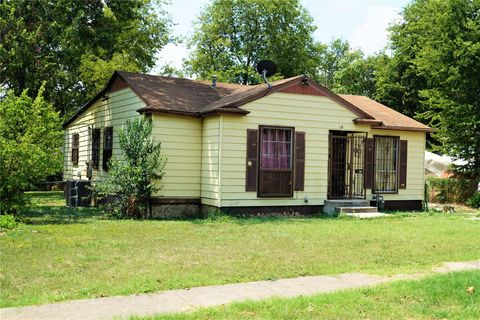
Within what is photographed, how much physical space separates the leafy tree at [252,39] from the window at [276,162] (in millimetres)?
26618

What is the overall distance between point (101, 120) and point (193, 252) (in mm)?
10773

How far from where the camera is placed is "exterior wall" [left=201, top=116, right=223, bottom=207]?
45.9 feet

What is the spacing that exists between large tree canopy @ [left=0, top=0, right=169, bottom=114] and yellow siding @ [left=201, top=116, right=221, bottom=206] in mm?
7668

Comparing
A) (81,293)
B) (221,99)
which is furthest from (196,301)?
(221,99)

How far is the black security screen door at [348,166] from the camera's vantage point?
1638 centimetres

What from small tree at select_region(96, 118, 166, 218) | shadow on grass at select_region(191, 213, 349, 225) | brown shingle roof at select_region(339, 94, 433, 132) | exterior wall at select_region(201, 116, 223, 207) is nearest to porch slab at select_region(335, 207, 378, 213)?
shadow on grass at select_region(191, 213, 349, 225)

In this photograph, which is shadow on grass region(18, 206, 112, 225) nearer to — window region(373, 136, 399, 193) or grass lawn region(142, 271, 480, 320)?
grass lawn region(142, 271, 480, 320)

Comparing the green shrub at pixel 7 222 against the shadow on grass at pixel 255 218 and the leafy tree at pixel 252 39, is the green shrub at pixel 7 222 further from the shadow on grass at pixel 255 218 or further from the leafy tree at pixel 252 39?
the leafy tree at pixel 252 39

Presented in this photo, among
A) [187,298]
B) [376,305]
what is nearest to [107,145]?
[187,298]

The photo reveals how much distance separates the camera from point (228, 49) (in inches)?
1734

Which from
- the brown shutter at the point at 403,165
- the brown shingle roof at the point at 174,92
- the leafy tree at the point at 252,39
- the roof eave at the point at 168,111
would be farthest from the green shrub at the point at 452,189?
the leafy tree at the point at 252,39

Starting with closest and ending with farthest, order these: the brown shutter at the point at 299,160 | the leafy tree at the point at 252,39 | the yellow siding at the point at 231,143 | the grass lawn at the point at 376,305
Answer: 1. the grass lawn at the point at 376,305
2. the yellow siding at the point at 231,143
3. the brown shutter at the point at 299,160
4. the leafy tree at the point at 252,39

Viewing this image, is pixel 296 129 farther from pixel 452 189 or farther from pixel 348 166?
pixel 452 189

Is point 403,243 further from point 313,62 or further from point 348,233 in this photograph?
point 313,62
